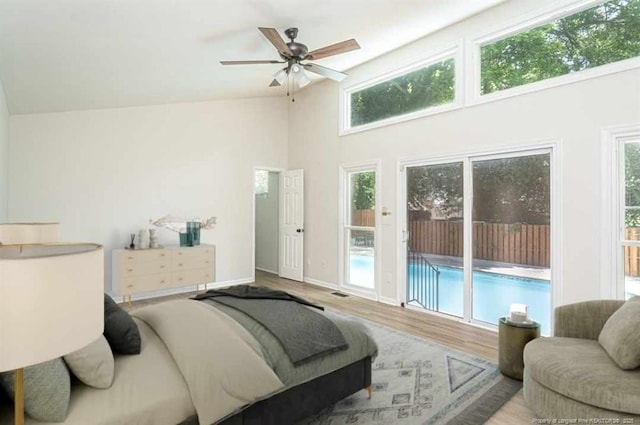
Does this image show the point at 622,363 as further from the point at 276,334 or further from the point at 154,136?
the point at 154,136

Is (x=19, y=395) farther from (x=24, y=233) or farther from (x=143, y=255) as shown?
(x=143, y=255)

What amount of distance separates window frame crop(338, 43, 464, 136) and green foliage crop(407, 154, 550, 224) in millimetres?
718

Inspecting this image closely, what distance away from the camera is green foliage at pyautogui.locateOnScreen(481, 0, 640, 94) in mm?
3143

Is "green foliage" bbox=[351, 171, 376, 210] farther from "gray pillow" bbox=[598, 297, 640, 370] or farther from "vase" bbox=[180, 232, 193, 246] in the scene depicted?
"gray pillow" bbox=[598, 297, 640, 370]

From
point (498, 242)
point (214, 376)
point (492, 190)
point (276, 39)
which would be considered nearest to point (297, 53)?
point (276, 39)

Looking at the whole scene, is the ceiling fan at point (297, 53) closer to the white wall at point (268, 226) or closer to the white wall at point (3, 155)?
the white wall at point (3, 155)

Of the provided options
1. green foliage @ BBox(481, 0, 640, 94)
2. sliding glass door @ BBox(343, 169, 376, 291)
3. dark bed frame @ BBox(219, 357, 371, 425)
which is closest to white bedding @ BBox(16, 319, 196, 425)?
dark bed frame @ BBox(219, 357, 371, 425)

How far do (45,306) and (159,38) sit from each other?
9.79 feet

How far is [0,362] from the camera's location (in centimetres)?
76

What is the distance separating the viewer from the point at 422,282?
4.71 m

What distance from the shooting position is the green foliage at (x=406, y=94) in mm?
4436

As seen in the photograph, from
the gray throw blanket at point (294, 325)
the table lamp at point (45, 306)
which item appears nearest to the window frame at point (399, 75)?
the gray throw blanket at point (294, 325)

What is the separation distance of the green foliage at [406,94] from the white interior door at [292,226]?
163 cm

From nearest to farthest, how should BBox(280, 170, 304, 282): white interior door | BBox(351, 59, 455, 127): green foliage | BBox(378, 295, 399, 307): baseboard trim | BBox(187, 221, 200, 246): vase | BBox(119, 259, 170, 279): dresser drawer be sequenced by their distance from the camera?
1. BBox(351, 59, 455, 127): green foliage
2. BBox(119, 259, 170, 279): dresser drawer
3. BBox(378, 295, 399, 307): baseboard trim
4. BBox(187, 221, 200, 246): vase
5. BBox(280, 170, 304, 282): white interior door
